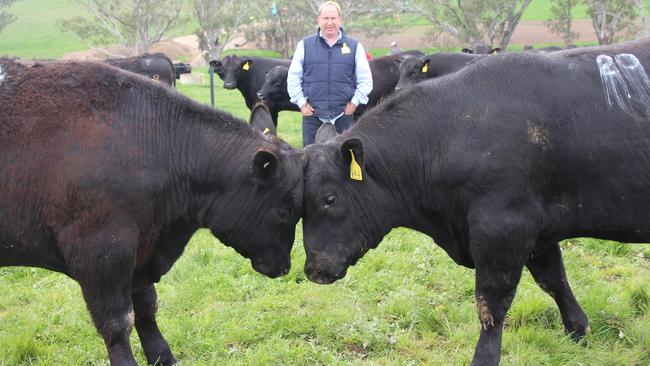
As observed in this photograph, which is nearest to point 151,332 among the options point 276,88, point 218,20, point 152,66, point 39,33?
point 276,88

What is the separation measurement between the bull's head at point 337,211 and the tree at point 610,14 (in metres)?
44.1

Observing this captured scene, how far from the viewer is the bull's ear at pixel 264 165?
155 inches

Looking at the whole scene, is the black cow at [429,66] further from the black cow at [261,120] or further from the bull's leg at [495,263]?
the bull's leg at [495,263]

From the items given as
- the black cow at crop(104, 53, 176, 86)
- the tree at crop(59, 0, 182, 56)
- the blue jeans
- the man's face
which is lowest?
the tree at crop(59, 0, 182, 56)

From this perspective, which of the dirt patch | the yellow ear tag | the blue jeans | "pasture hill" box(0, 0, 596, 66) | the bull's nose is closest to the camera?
the yellow ear tag

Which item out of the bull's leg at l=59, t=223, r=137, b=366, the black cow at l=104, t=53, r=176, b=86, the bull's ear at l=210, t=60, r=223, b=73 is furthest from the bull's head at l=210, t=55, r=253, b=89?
the bull's leg at l=59, t=223, r=137, b=366

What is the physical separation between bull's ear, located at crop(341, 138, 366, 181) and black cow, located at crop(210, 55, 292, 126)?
11296 mm

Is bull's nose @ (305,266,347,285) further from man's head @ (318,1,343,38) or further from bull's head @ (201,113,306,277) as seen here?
man's head @ (318,1,343,38)

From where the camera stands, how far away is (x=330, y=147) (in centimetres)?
435

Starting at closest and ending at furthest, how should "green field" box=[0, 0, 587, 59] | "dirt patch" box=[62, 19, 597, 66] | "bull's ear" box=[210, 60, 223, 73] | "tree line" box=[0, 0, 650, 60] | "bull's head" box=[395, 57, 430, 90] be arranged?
1. "bull's head" box=[395, 57, 430, 90]
2. "bull's ear" box=[210, 60, 223, 73]
3. "tree line" box=[0, 0, 650, 60]
4. "dirt patch" box=[62, 19, 597, 66]
5. "green field" box=[0, 0, 587, 59]

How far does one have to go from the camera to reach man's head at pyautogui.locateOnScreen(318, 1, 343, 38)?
22.8 ft

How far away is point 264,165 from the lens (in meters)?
4.02

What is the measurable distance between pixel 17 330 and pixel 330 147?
2.75 meters

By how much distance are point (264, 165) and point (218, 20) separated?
47.6 metres
